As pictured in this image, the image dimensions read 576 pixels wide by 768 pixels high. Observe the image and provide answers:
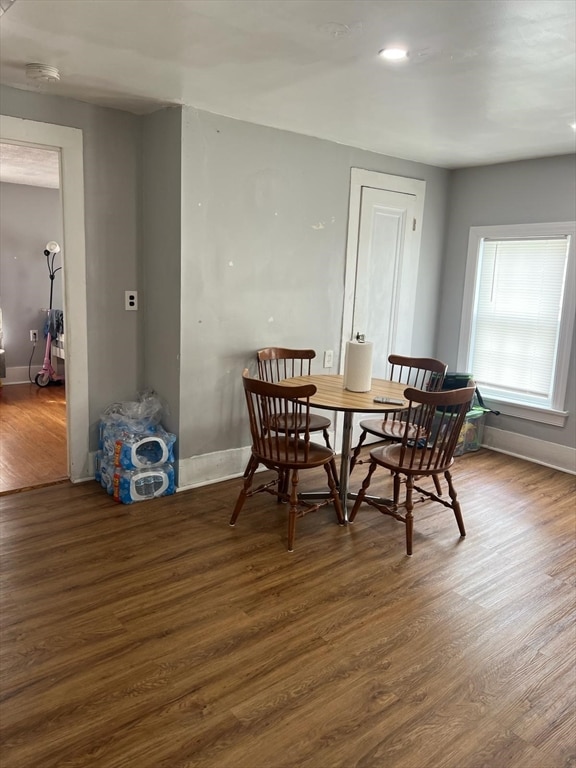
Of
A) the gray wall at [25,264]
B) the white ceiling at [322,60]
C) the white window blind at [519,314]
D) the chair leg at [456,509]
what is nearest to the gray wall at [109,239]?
the white ceiling at [322,60]

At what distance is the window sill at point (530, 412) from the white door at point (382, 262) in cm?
89

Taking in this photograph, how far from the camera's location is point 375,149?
4254mm

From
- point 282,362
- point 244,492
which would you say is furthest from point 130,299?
point 244,492

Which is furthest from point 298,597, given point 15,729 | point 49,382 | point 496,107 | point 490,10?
point 49,382

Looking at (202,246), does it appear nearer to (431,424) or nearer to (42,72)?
(42,72)

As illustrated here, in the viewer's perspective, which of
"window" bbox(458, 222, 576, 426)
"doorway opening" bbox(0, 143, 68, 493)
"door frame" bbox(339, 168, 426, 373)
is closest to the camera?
"door frame" bbox(339, 168, 426, 373)

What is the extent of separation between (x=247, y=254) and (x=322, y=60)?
56.4 inches

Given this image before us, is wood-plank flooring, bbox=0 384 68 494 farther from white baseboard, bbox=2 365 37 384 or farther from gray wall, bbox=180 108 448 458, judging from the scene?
gray wall, bbox=180 108 448 458

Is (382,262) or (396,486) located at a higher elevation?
(382,262)

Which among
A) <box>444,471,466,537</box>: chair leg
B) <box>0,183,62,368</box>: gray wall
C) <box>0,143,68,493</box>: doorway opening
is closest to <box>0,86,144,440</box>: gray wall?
<box>0,143,68,493</box>: doorway opening

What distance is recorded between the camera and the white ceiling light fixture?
91.5 inches

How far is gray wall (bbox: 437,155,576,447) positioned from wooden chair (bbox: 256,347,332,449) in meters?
1.74

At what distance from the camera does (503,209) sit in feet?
15.3

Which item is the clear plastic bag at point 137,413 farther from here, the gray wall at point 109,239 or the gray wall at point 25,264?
the gray wall at point 25,264
